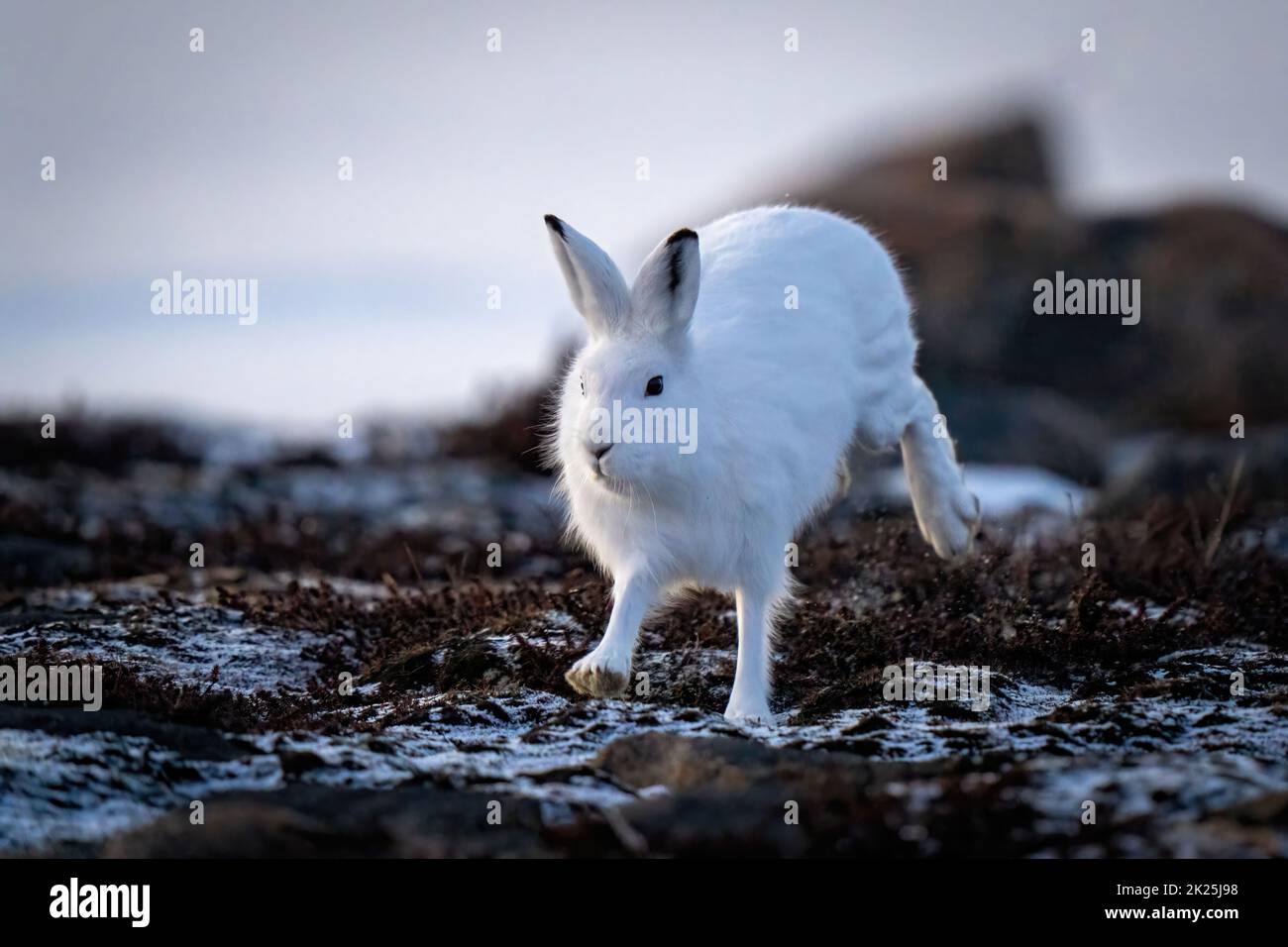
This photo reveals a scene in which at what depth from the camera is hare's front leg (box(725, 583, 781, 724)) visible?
5500mm

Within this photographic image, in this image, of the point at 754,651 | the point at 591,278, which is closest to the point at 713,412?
the point at 591,278

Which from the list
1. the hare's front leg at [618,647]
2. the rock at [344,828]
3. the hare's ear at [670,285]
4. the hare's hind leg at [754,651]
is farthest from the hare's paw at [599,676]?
the hare's ear at [670,285]

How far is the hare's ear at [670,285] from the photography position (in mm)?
5344

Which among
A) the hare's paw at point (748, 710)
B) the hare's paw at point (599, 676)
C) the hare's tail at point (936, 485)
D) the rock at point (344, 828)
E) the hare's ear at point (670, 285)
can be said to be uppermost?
the hare's ear at point (670, 285)

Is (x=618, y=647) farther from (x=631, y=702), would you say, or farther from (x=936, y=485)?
(x=936, y=485)

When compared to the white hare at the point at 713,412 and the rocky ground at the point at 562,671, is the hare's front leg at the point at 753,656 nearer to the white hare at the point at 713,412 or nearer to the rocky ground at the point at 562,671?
the white hare at the point at 713,412

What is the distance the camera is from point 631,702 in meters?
5.51

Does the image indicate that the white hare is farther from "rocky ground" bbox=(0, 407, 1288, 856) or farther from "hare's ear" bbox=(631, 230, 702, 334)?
"rocky ground" bbox=(0, 407, 1288, 856)

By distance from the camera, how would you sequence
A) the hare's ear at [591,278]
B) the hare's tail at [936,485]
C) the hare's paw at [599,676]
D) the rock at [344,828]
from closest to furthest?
the rock at [344,828] → the hare's paw at [599,676] → the hare's ear at [591,278] → the hare's tail at [936,485]

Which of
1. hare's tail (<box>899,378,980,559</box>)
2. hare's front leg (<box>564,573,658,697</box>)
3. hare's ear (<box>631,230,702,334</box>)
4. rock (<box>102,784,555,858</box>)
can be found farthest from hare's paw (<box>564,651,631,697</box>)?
hare's tail (<box>899,378,980,559</box>)

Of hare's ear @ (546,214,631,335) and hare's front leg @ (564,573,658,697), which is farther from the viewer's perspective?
hare's ear @ (546,214,631,335)

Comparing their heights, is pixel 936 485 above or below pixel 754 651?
above

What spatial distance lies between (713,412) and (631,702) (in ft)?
3.70
